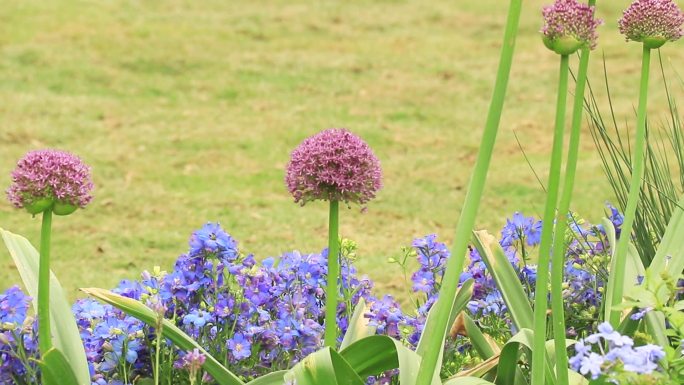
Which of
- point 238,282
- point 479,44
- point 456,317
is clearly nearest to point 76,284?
point 238,282

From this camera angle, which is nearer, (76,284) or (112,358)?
(112,358)

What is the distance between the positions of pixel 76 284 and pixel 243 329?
2.58m

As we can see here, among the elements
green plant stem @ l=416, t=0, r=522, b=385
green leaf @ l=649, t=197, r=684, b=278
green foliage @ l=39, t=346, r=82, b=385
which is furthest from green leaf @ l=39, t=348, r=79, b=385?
green leaf @ l=649, t=197, r=684, b=278

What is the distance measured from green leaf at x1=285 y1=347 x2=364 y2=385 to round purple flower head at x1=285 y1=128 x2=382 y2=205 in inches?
12.7

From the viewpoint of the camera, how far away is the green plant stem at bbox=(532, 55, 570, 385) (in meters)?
1.97

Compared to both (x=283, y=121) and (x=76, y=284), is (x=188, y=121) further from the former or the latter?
(x=76, y=284)

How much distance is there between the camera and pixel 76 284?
16.8ft

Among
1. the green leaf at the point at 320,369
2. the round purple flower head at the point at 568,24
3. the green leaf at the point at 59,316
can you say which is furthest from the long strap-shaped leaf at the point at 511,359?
the green leaf at the point at 59,316

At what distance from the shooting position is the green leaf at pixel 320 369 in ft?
7.23

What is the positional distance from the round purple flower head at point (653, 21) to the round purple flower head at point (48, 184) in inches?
47.2

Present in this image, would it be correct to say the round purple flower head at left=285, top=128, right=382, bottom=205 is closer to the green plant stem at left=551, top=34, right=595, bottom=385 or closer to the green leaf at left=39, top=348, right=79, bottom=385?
the green plant stem at left=551, top=34, right=595, bottom=385

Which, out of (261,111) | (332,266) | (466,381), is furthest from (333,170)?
(261,111)

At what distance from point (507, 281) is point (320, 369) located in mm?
635

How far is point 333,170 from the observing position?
2193 millimetres
